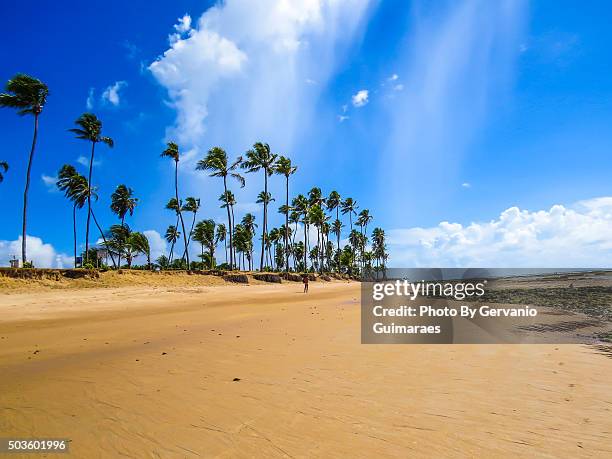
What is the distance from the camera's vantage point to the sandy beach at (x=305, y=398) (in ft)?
12.1

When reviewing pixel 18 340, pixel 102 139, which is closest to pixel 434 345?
pixel 18 340

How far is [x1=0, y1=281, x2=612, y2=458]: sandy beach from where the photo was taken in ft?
12.1

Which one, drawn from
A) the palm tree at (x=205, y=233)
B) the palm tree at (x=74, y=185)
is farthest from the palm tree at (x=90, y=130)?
the palm tree at (x=205, y=233)

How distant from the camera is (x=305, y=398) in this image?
504 centimetres

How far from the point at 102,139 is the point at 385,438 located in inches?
2091

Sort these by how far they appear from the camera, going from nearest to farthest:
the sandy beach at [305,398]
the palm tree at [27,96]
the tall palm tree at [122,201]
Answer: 1. the sandy beach at [305,398]
2. the palm tree at [27,96]
3. the tall palm tree at [122,201]

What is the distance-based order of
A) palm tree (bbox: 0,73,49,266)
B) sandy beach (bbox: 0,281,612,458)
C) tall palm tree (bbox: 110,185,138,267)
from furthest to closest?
tall palm tree (bbox: 110,185,138,267), palm tree (bbox: 0,73,49,266), sandy beach (bbox: 0,281,612,458)

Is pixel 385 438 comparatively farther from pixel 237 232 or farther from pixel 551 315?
pixel 237 232

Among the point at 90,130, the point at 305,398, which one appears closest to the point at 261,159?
the point at 90,130

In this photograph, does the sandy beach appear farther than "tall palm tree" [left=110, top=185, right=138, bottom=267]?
No

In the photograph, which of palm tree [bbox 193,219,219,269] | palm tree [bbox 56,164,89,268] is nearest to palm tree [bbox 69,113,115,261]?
palm tree [bbox 56,164,89,268]

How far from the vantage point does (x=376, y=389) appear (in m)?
5.43

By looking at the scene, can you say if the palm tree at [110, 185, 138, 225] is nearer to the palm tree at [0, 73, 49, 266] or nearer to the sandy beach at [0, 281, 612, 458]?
the palm tree at [0, 73, 49, 266]

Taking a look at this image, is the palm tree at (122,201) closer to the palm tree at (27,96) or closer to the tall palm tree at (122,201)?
the tall palm tree at (122,201)
